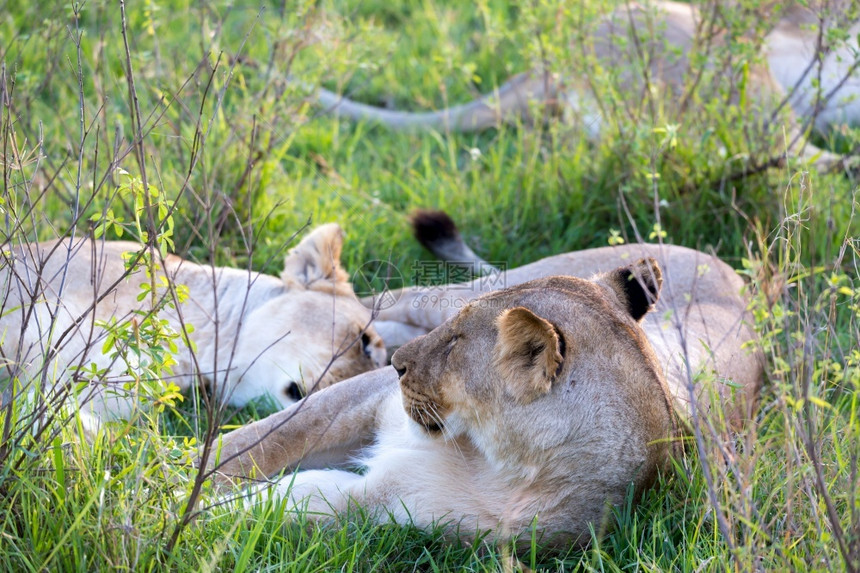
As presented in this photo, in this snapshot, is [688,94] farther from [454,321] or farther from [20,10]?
[20,10]

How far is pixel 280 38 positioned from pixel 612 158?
1.58 meters

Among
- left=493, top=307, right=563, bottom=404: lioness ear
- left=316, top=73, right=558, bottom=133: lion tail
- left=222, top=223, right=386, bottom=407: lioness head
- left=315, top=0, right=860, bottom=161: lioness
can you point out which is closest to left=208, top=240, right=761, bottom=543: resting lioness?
left=493, top=307, right=563, bottom=404: lioness ear

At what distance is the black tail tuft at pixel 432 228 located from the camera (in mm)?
3898

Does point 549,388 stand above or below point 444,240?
above

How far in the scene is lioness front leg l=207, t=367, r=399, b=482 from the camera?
9.00 feet

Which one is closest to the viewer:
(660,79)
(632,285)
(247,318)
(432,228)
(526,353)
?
(526,353)

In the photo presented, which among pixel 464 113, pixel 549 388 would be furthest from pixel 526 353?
pixel 464 113

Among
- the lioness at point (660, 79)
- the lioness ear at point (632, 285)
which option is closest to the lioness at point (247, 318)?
the lioness ear at point (632, 285)

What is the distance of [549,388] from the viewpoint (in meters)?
2.30

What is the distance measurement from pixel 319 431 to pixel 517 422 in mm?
755

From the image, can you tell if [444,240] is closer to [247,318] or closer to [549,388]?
[247,318]

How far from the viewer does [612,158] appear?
14.5 feet

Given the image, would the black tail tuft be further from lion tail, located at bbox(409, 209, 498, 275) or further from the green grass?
the green grass

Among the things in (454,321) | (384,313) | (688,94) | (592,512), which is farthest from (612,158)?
(592,512)
